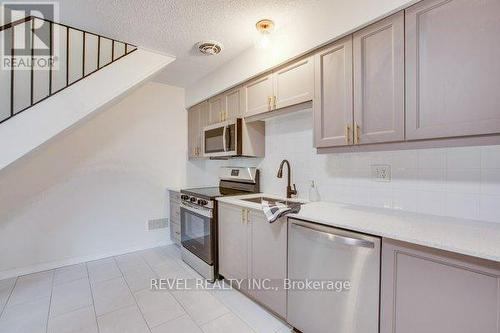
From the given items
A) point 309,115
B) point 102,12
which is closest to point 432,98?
point 309,115

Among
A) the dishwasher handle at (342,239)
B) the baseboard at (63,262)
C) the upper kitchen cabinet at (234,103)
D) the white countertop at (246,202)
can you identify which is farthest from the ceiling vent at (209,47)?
the baseboard at (63,262)

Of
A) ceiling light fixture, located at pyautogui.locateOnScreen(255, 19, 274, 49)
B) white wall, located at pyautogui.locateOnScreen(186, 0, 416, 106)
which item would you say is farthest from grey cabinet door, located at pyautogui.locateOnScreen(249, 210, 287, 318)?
ceiling light fixture, located at pyautogui.locateOnScreen(255, 19, 274, 49)

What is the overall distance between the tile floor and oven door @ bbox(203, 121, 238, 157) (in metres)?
1.44

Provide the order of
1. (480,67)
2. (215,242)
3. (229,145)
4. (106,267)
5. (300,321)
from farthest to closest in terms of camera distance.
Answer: (106,267), (229,145), (215,242), (300,321), (480,67)

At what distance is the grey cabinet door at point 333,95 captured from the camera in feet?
5.51

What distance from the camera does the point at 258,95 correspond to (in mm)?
2408

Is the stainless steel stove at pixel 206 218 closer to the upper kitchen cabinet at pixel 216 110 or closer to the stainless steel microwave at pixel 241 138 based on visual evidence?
the stainless steel microwave at pixel 241 138

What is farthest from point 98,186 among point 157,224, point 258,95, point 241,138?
point 258,95

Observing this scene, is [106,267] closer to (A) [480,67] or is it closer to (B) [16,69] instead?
(B) [16,69]

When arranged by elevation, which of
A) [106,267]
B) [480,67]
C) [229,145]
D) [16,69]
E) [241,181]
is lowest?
[106,267]

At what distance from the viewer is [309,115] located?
7.55ft

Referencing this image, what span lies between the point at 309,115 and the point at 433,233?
1.44 m

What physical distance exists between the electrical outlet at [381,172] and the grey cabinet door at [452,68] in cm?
43

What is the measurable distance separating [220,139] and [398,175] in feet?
6.08
